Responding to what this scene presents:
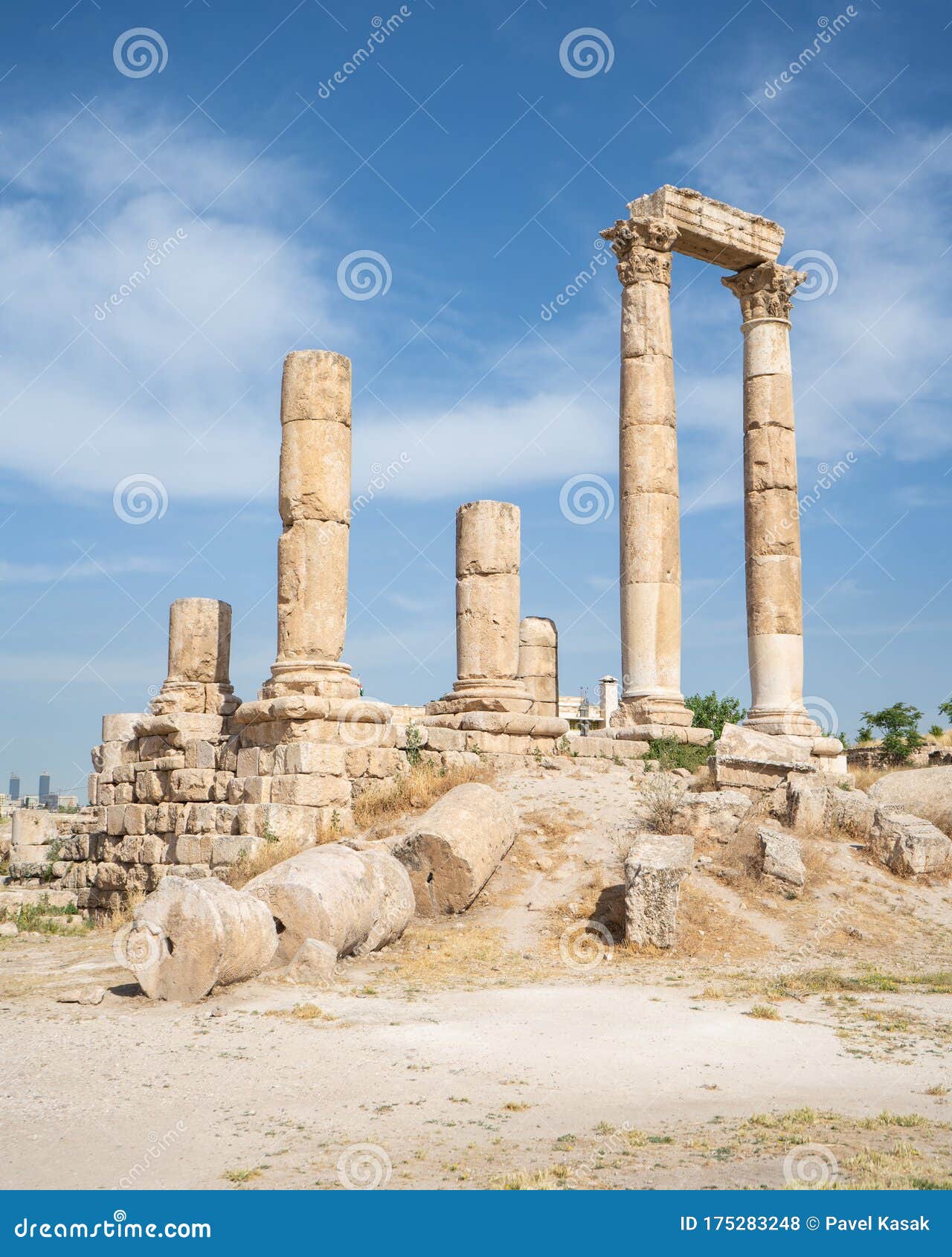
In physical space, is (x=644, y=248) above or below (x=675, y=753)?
above

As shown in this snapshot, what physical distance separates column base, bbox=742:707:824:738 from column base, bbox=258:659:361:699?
809 cm

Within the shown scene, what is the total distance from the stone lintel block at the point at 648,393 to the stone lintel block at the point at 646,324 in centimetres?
14

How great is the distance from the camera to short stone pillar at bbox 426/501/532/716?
53.5 ft

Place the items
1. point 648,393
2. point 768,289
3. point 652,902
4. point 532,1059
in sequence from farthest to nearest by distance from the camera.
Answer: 1. point 768,289
2. point 648,393
3. point 652,902
4. point 532,1059

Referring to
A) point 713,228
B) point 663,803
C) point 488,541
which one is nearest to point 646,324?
point 713,228

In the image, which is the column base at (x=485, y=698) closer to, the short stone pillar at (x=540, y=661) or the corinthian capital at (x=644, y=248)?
the short stone pillar at (x=540, y=661)

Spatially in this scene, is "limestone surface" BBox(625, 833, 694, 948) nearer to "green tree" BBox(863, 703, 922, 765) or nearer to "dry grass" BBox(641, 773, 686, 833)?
"dry grass" BBox(641, 773, 686, 833)

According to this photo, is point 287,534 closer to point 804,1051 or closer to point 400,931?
point 400,931

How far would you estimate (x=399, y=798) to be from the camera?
44.7 feet

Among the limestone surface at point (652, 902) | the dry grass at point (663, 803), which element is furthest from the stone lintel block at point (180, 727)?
the limestone surface at point (652, 902)

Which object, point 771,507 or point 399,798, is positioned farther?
point 771,507

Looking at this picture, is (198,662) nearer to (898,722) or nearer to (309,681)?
(309,681)

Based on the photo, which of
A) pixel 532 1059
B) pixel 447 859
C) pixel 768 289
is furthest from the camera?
pixel 768 289

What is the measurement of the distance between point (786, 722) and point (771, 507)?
364cm
